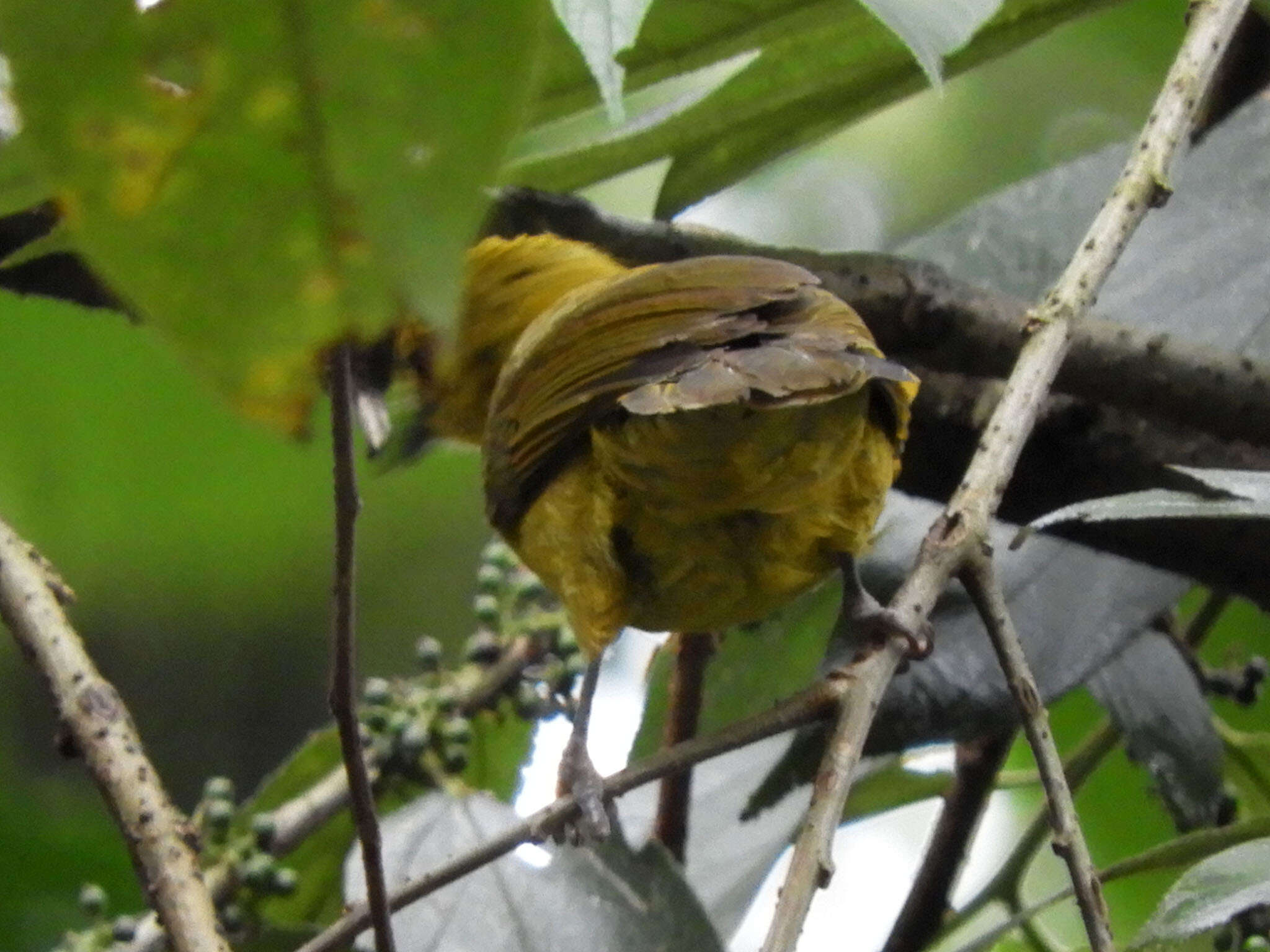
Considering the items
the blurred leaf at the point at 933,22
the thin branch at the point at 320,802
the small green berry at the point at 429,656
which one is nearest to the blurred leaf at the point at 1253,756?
the thin branch at the point at 320,802

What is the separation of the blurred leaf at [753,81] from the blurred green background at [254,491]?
1144 mm

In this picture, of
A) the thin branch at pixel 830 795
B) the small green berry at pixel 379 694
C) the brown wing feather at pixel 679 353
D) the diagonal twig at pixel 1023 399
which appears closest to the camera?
the thin branch at pixel 830 795

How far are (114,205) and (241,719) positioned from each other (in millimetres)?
3432

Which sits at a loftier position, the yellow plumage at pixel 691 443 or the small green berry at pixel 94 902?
the yellow plumage at pixel 691 443

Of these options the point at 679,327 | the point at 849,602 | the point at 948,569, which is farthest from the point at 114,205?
the point at 849,602

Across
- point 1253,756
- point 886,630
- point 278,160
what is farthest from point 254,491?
point 278,160

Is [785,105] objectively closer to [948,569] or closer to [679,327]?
[679,327]

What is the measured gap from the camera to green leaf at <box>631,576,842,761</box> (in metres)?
2.16

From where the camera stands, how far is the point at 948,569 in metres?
1.17

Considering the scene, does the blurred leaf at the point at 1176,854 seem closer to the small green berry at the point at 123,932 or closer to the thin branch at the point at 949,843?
the thin branch at the point at 949,843

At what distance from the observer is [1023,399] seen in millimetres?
1249

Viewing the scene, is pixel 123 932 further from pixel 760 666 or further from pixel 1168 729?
pixel 1168 729

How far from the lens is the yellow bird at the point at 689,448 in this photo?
162cm

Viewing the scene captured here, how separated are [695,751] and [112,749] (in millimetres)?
469
